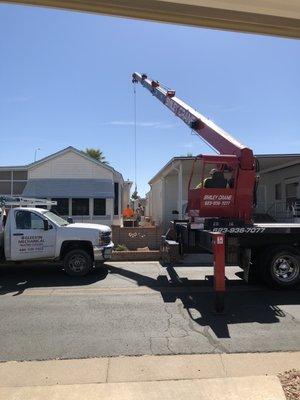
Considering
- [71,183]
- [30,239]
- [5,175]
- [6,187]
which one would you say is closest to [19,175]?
[5,175]

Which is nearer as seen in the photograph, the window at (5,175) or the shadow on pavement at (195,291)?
the shadow on pavement at (195,291)

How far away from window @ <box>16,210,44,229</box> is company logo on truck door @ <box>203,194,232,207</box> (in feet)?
14.8

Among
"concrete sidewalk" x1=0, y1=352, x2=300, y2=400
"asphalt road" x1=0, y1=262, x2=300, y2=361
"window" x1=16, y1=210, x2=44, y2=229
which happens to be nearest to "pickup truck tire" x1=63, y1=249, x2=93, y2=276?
"asphalt road" x1=0, y1=262, x2=300, y2=361

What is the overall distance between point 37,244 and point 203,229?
4453 mm

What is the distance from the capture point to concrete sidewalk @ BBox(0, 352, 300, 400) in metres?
4.59

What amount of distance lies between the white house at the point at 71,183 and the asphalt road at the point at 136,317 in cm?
1443

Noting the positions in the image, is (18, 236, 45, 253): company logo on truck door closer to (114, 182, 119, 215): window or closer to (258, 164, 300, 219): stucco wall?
(258, 164, 300, 219): stucco wall

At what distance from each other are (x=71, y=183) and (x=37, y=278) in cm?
1518

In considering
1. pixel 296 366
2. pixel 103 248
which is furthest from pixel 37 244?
pixel 296 366

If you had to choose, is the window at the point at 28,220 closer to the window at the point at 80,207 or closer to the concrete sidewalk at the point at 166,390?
the concrete sidewalk at the point at 166,390

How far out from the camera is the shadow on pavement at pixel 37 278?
11152mm

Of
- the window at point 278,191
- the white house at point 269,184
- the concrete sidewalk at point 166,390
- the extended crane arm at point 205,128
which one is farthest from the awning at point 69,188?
the concrete sidewalk at point 166,390

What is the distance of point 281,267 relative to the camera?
417 inches

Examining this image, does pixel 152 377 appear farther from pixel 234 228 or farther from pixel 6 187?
pixel 6 187
